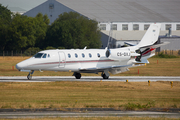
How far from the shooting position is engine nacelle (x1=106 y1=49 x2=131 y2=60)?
35.5 metres

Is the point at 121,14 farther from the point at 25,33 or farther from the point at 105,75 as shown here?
the point at 105,75

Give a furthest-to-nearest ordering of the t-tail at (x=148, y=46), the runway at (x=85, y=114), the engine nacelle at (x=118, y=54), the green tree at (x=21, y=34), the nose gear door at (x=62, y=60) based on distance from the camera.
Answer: the green tree at (x=21, y=34), the t-tail at (x=148, y=46), the engine nacelle at (x=118, y=54), the nose gear door at (x=62, y=60), the runway at (x=85, y=114)

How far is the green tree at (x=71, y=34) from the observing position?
3403 inches

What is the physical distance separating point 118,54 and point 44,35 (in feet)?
196

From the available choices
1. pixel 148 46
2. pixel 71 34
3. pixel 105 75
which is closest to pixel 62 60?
pixel 105 75

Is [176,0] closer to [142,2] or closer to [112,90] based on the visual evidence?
[142,2]

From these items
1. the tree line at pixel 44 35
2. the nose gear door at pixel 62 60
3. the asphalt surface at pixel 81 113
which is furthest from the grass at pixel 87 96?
the tree line at pixel 44 35

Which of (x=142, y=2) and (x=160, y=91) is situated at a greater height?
(x=142, y=2)

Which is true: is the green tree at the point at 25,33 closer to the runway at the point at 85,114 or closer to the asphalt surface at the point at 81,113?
the asphalt surface at the point at 81,113

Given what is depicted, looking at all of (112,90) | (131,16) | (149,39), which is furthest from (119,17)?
(112,90)

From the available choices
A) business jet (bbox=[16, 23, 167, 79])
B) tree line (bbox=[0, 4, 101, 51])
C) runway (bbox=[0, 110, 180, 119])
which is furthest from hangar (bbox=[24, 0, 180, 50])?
runway (bbox=[0, 110, 180, 119])

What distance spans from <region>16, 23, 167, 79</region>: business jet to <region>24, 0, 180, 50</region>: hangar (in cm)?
6093

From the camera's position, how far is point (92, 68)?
34.1 meters

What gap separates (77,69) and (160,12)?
86.9 m
